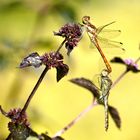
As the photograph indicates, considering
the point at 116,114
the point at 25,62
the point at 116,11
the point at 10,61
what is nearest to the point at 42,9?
the point at 10,61

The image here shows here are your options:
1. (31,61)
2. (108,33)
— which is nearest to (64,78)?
(108,33)

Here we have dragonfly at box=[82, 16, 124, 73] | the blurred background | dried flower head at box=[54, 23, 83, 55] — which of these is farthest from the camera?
the blurred background

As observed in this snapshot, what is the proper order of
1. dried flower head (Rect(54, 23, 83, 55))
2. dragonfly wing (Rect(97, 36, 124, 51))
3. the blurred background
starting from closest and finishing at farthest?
dried flower head (Rect(54, 23, 83, 55)) → dragonfly wing (Rect(97, 36, 124, 51)) → the blurred background

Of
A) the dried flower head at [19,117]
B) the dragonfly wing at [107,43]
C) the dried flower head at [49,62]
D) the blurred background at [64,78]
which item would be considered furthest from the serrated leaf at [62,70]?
the blurred background at [64,78]

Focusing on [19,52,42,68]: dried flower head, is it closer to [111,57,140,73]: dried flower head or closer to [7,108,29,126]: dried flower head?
[7,108,29,126]: dried flower head

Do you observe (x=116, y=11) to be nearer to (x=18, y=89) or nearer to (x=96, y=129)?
(x=96, y=129)

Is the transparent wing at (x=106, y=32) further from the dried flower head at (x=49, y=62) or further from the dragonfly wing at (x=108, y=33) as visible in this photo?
the dried flower head at (x=49, y=62)

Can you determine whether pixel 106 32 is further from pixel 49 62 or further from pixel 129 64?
pixel 49 62

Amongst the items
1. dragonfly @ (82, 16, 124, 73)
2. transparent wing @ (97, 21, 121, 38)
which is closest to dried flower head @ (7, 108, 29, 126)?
dragonfly @ (82, 16, 124, 73)
